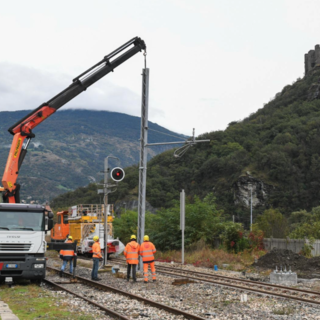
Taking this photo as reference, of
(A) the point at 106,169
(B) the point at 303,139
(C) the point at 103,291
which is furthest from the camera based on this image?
(B) the point at 303,139

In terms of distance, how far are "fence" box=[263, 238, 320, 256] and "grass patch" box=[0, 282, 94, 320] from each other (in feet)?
51.3

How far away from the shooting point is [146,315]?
1142 cm

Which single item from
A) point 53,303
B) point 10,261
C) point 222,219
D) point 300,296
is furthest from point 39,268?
point 222,219

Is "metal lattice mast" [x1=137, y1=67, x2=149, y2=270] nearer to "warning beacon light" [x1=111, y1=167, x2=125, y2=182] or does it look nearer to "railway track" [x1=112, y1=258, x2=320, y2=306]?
"warning beacon light" [x1=111, y1=167, x2=125, y2=182]

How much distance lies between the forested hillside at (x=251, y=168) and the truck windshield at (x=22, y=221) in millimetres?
72115

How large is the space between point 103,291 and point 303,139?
3956 inches

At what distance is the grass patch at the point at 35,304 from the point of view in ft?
36.5

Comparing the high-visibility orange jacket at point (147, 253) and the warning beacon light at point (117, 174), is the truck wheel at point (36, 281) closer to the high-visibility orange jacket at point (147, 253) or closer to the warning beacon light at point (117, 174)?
the high-visibility orange jacket at point (147, 253)

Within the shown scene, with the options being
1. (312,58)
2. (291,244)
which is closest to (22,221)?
(291,244)

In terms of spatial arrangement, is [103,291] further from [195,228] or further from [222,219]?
[222,219]

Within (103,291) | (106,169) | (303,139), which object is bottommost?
(103,291)

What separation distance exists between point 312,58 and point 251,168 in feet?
264

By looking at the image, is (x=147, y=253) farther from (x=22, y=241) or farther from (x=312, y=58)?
(x=312, y=58)

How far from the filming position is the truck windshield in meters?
16.5
